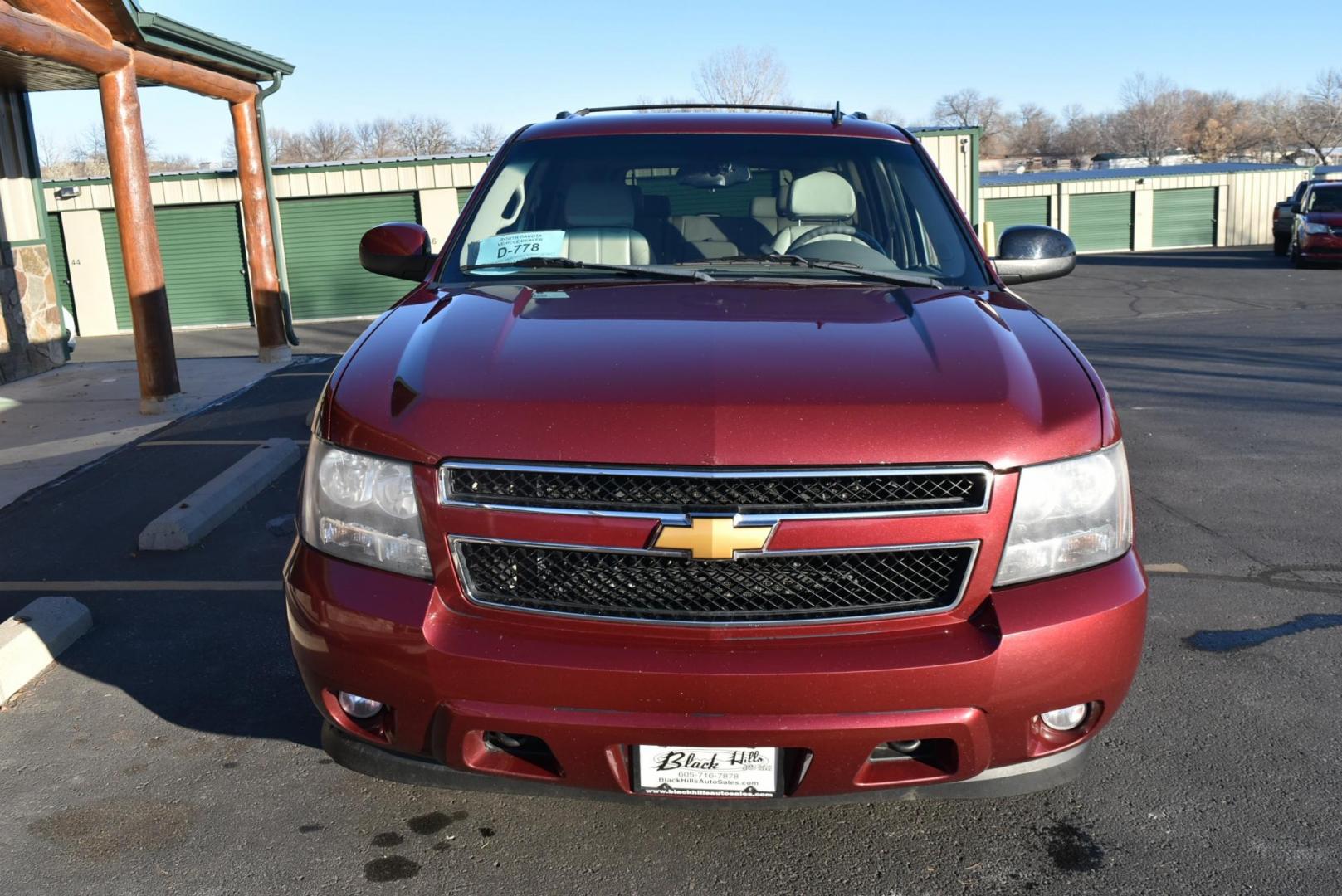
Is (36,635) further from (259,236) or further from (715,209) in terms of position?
(259,236)

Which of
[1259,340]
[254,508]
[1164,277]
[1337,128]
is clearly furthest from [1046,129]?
[254,508]

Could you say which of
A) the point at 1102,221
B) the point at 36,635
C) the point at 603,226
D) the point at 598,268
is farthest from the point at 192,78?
the point at 1102,221

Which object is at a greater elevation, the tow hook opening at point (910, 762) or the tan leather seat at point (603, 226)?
the tan leather seat at point (603, 226)

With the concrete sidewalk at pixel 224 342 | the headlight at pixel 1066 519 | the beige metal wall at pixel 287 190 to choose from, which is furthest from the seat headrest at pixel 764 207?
the beige metal wall at pixel 287 190

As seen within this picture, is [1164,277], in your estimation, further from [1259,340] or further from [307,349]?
[307,349]

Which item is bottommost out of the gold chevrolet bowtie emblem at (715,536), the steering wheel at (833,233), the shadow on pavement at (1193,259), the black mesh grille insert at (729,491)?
the shadow on pavement at (1193,259)

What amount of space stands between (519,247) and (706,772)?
6.35 feet

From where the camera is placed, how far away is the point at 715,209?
3977mm

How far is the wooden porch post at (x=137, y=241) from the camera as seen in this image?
991 cm

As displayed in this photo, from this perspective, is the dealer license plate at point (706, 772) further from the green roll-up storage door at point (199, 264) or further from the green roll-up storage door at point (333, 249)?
the green roll-up storage door at point (199, 264)

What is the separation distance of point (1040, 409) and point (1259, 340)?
12786mm

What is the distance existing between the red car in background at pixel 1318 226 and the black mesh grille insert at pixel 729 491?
2704cm

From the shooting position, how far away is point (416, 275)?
13.3ft

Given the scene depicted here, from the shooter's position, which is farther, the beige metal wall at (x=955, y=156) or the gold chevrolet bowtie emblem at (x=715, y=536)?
the beige metal wall at (x=955, y=156)
